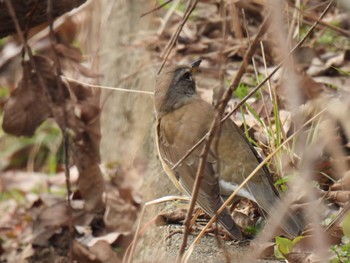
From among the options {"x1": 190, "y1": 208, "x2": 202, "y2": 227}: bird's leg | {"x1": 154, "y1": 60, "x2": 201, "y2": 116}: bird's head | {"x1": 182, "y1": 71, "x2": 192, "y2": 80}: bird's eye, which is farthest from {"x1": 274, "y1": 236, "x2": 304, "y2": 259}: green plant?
{"x1": 182, "y1": 71, "x2": 192, "y2": 80}: bird's eye

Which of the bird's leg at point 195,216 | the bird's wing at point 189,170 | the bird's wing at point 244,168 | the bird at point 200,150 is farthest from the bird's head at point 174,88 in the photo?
the bird's leg at point 195,216

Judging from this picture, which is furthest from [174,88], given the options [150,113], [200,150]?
[150,113]

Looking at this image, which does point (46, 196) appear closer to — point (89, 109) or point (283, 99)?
point (89, 109)

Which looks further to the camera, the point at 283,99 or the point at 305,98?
the point at 283,99

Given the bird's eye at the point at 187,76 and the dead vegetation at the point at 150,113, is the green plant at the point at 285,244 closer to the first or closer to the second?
the dead vegetation at the point at 150,113

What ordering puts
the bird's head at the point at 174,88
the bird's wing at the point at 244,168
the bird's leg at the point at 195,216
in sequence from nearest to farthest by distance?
the bird's wing at the point at 244,168 → the bird's leg at the point at 195,216 → the bird's head at the point at 174,88

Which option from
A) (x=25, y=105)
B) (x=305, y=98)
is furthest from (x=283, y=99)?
(x=25, y=105)

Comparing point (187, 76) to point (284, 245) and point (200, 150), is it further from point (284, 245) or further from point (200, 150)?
point (284, 245)

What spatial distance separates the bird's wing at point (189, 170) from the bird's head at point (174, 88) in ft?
0.37

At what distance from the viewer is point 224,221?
164 inches

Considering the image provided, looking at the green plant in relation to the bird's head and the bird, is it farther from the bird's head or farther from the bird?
the bird's head

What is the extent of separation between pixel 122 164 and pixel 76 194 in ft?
1.79

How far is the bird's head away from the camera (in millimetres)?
5266

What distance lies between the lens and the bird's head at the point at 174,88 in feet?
17.3
